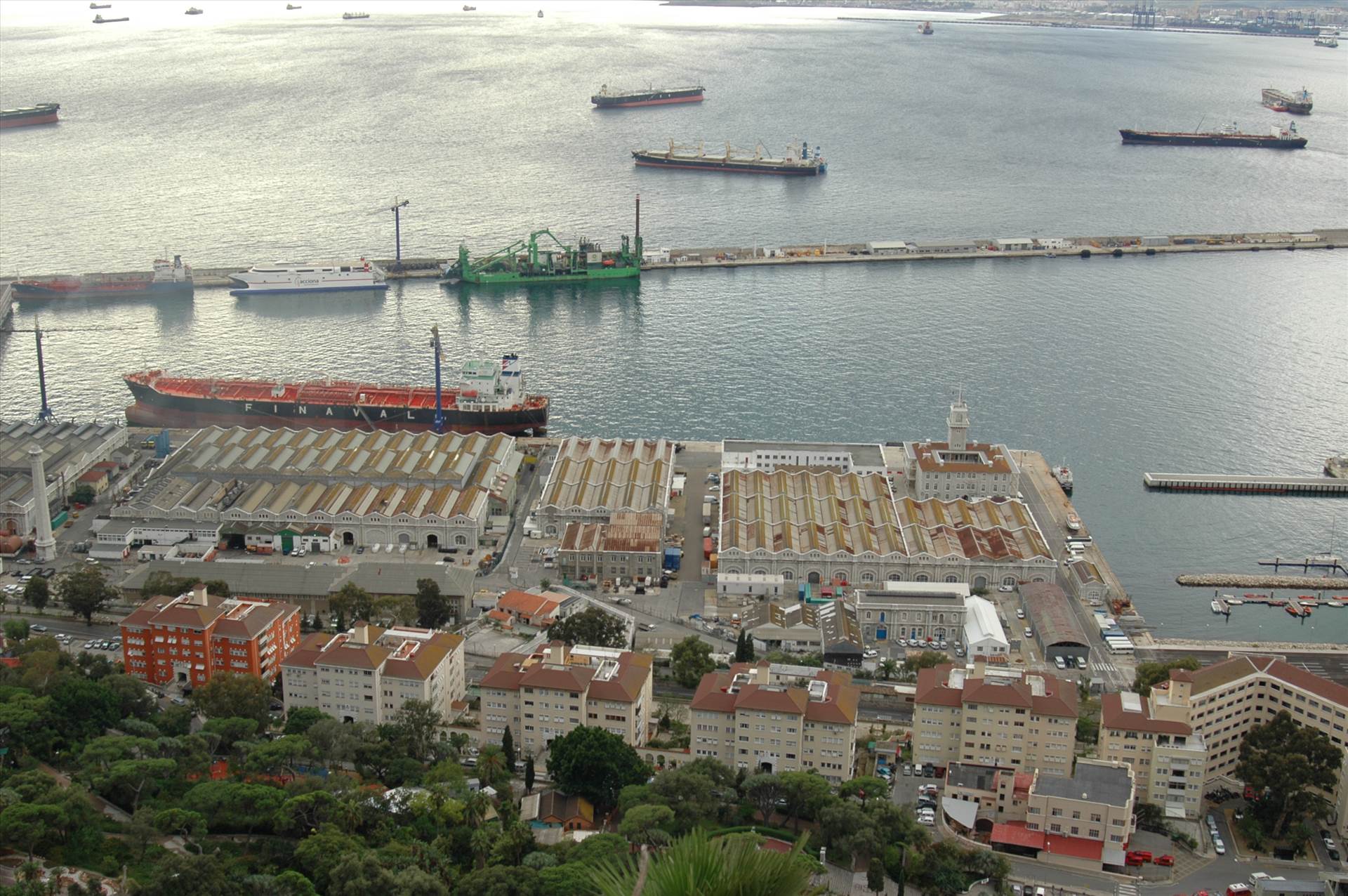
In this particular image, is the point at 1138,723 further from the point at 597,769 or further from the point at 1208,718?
the point at 597,769

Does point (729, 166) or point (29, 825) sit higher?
point (729, 166)

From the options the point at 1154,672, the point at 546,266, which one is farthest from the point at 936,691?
the point at 546,266

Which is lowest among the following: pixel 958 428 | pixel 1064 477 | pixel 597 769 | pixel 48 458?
pixel 597 769

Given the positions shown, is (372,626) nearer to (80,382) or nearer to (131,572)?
(131,572)

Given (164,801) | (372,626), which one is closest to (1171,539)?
(372,626)

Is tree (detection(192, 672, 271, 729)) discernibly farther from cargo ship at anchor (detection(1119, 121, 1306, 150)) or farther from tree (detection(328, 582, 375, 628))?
cargo ship at anchor (detection(1119, 121, 1306, 150))

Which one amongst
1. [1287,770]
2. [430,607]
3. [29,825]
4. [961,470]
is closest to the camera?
[29,825]
